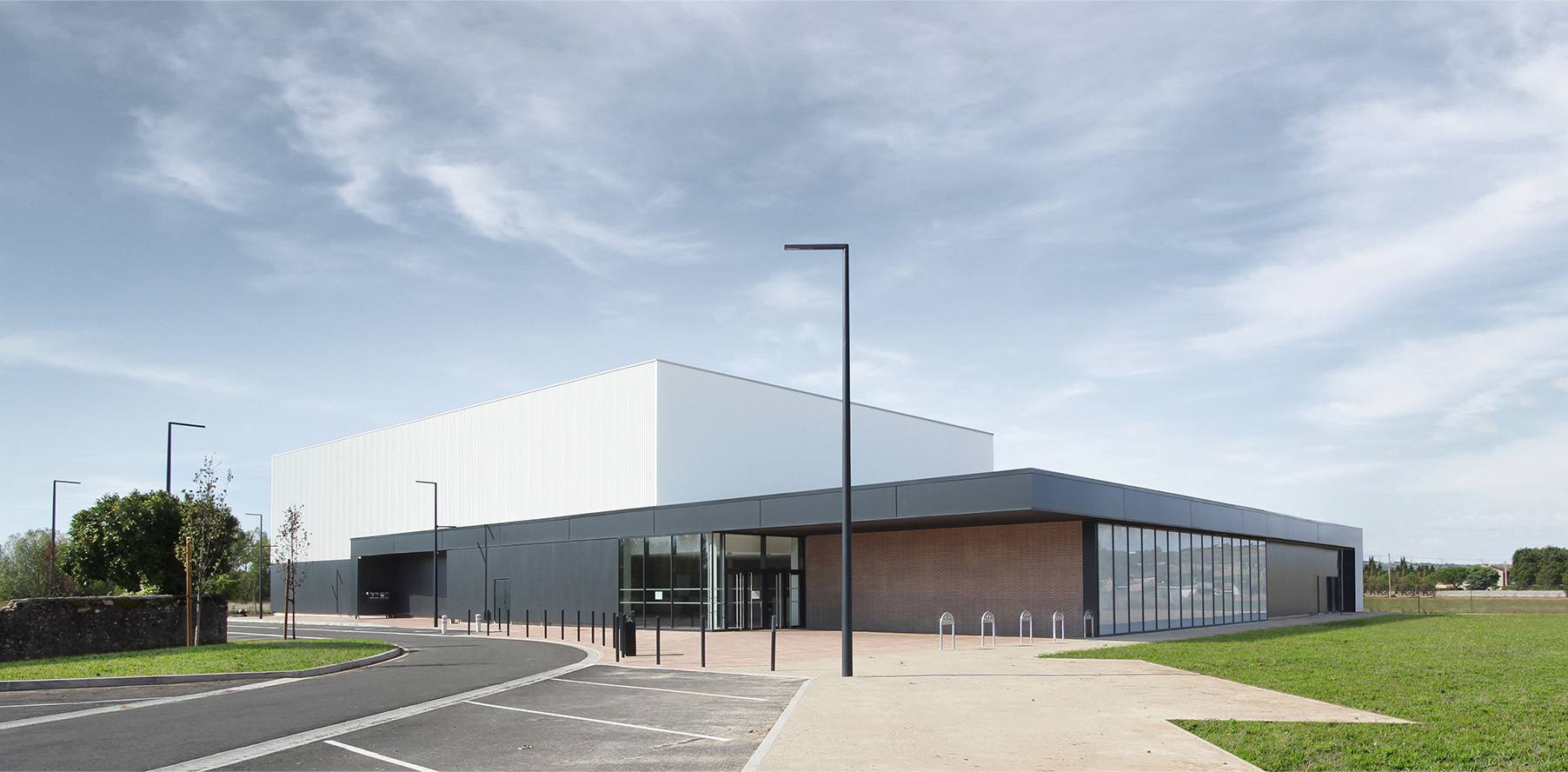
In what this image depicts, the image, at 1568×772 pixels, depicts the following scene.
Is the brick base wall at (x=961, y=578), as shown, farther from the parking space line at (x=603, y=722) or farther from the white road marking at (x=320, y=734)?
the parking space line at (x=603, y=722)

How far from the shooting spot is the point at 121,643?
25.6 meters

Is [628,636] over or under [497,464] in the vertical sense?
under

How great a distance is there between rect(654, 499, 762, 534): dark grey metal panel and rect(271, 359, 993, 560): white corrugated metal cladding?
3.31 m

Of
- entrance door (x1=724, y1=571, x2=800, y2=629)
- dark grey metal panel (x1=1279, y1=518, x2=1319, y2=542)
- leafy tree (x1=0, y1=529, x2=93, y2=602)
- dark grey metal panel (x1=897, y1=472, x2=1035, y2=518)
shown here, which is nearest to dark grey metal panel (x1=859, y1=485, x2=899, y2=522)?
dark grey metal panel (x1=897, y1=472, x2=1035, y2=518)

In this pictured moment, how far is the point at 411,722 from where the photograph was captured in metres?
13.5

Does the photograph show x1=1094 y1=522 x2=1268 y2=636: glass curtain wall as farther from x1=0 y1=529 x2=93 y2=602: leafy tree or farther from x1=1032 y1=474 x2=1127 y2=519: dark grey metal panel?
x1=0 y1=529 x2=93 y2=602: leafy tree

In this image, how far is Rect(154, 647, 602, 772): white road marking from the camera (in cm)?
1048

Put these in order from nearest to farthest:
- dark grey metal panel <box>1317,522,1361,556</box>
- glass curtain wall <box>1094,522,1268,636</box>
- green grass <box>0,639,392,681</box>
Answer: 1. green grass <box>0,639,392,681</box>
2. glass curtain wall <box>1094,522,1268,636</box>
3. dark grey metal panel <box>1317,522,1361,556</box>

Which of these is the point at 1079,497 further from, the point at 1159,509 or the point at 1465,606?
the point at 1465,606

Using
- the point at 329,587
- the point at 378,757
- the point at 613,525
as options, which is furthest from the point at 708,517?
the point at 329,587

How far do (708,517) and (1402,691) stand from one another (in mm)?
25831

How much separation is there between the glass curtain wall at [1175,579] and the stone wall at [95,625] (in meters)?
24.7

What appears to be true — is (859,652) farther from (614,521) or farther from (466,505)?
(466,505)

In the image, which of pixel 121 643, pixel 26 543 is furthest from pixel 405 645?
pixel 26 543
